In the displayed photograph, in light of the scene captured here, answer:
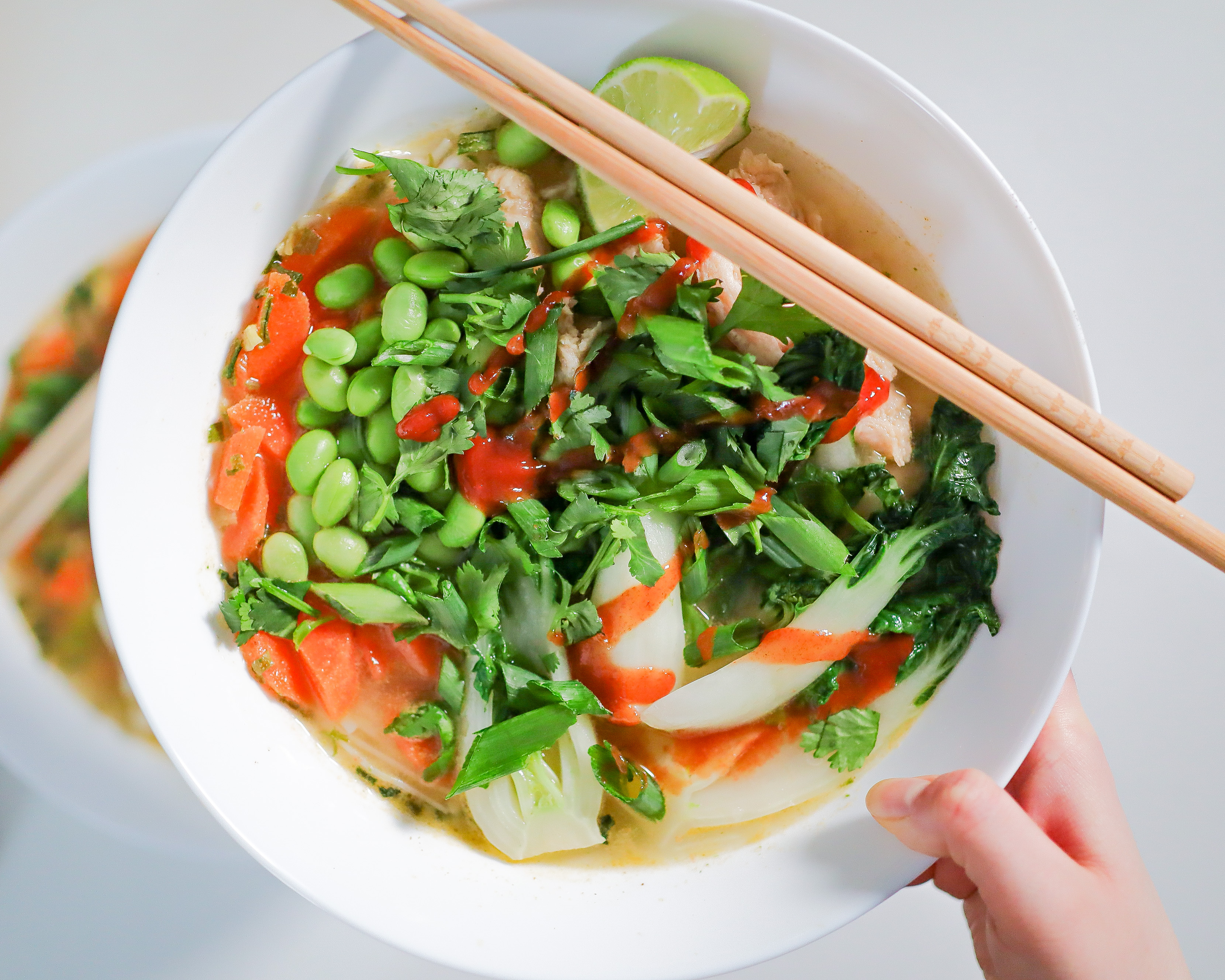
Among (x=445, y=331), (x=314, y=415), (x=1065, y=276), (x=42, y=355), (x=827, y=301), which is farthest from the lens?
(x=42, y=355)

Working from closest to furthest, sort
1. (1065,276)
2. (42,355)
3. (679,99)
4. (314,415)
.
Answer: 1. (679,99)
2. (314,415)
3. (1065,276)
4. (42,355)

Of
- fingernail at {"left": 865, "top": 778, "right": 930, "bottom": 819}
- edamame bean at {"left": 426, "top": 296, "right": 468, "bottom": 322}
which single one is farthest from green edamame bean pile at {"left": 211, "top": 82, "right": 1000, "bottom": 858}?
fingernail at {"left": 865, "top": 778, "right": 930, "bottom": 819}

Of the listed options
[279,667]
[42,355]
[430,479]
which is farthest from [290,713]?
[42,355]

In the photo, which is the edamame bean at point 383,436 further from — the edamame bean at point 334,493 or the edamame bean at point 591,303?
the edamame bean at point 591,303

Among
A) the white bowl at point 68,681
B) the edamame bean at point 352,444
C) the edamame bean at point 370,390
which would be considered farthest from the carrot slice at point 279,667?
the white bowl at point 68,681

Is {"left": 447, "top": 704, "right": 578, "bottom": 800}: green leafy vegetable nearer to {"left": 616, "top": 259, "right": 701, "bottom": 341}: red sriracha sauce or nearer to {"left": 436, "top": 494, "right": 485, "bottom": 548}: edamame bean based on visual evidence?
{"left": 436, "top": 494, "right": 485, "bottom": 548}: edamame bean

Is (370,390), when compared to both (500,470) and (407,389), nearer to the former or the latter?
(407,389)

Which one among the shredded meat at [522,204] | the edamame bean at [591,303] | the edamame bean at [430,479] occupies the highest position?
the shredded meat at [522,204]
